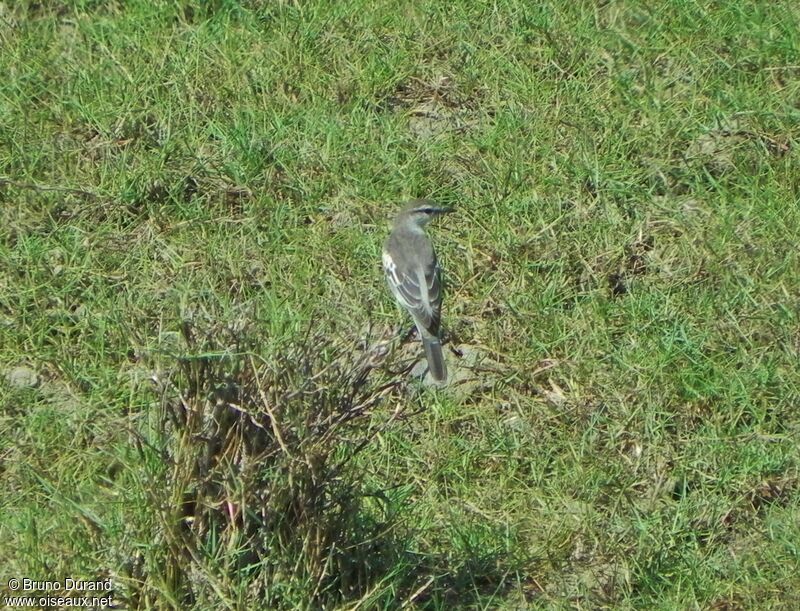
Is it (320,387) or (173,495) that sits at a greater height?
(320,387)

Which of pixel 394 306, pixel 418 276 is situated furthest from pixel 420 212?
pixel 418 276

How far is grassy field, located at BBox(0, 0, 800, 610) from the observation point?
562cm

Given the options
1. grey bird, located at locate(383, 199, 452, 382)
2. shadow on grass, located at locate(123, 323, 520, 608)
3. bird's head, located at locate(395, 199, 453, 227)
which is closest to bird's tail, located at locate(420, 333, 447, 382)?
grey bird, located at locate(383, 199, 452, 382)

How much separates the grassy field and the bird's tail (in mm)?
183

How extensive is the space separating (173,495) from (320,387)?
2.27 ft

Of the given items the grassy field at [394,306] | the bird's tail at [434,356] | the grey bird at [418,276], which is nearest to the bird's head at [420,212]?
the grey bird at [418,276]

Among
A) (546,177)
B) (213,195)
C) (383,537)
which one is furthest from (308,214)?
(383,537)

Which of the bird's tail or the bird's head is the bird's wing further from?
the bird's head

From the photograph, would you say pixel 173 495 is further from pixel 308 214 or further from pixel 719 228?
pixel 719 228

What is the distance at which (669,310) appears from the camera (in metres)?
7.98

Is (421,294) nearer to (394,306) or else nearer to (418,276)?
(418,276)

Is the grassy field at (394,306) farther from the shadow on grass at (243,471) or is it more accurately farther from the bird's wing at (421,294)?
the bird's wing at (421,294)

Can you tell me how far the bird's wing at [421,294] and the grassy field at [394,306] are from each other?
13.0 inches

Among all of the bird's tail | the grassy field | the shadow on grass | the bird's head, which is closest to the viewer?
the shadow on grass
